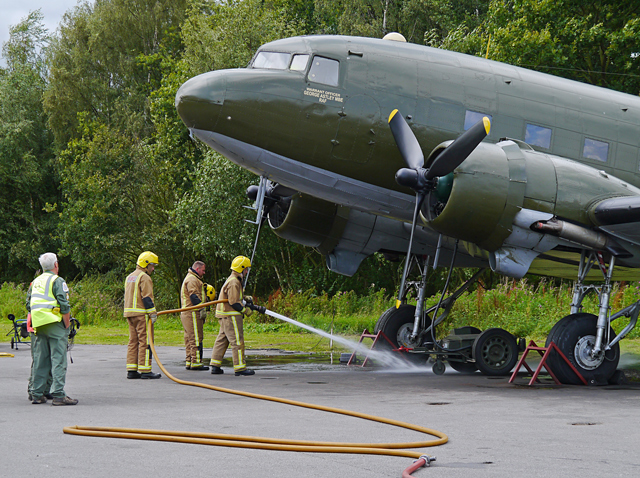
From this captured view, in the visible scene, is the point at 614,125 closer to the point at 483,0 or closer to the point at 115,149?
the point at 483,0

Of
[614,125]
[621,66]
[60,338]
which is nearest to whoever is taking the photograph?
[60,338]

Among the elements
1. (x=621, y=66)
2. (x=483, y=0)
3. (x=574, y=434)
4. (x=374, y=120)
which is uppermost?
(x=483, y=0)

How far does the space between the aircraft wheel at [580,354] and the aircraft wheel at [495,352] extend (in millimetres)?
1605

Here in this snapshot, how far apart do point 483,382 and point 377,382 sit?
186 cm

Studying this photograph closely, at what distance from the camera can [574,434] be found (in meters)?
6.69

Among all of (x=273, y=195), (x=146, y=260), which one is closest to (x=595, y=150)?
(x=273, y=195)

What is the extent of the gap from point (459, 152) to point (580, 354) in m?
4.01

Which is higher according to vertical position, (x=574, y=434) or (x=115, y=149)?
(x=115, y=149)

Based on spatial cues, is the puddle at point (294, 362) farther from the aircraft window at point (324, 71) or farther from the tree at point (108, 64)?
the tree at point (108, 64)

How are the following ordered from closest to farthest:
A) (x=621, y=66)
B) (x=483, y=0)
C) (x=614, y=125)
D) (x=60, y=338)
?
(x=60, y=338) < (x=614, y=125) < (x=621, y=66) < (x=483, y=0)

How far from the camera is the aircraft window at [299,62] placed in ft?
38.7

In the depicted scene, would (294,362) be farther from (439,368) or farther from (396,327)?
(439,368)

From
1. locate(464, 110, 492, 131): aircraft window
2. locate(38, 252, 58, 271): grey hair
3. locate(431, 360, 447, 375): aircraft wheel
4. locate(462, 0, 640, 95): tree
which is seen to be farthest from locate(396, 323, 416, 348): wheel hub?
locate(462, 0, 640, 95): tree

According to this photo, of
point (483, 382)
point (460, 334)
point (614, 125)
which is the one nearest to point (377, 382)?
point (483, 382)
